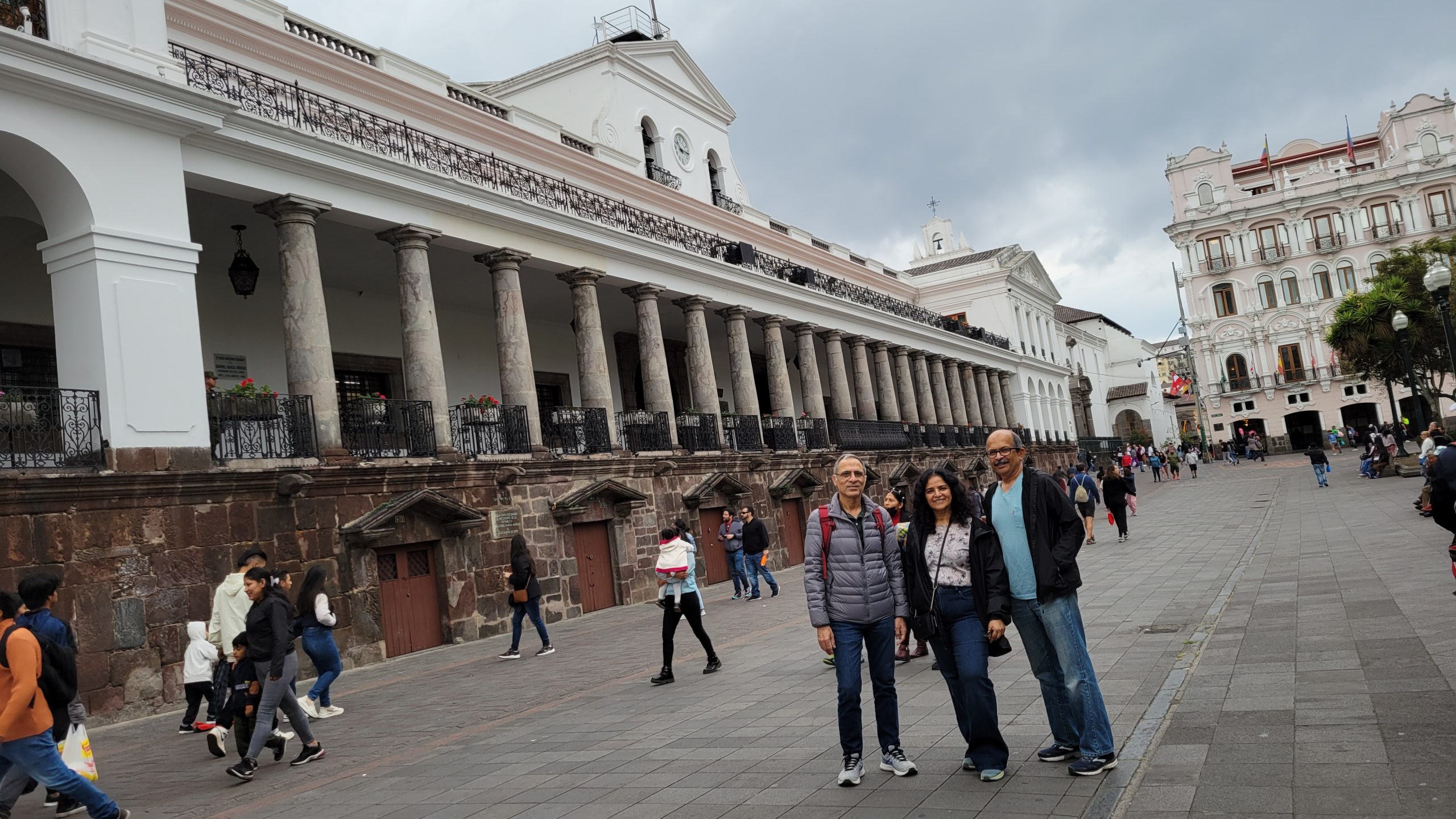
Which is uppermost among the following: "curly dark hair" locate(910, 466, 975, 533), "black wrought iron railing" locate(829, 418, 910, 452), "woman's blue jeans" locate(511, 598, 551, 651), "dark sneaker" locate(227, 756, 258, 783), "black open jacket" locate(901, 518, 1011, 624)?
"black wrought iron railing" locate(829, 418, 910, 452)

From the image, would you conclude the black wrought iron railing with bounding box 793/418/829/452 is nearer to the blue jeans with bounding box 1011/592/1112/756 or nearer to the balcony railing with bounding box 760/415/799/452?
the balcony railing with bounding box 760/415/799/452

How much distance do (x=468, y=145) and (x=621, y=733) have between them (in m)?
15.8

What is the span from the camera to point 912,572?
5203 millimetres

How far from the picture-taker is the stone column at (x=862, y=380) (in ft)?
104

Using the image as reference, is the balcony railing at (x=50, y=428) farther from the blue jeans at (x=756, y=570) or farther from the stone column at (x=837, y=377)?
the stone column at (x=837, y=377)

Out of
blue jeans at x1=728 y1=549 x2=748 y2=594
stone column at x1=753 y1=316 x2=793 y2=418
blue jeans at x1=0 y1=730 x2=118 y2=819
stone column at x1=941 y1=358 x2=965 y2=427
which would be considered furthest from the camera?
stone column at x1=941 y1=358 x2=965 y2=427

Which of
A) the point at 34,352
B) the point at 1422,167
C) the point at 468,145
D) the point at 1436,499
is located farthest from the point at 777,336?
the point at 1422,167

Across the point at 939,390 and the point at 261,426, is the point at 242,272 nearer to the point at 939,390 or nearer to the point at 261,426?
the point at 261,426

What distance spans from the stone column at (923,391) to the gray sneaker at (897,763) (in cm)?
3120

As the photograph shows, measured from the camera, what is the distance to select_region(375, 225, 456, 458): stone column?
611 inches

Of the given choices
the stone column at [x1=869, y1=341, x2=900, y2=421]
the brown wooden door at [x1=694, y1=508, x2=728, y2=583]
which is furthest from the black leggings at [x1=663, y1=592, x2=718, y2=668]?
the stone column at [x1=869, y1=341, x2=900, y2=421]

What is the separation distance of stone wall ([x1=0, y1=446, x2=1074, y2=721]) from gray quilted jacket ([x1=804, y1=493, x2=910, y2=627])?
852 cm

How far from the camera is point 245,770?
6.90 metres

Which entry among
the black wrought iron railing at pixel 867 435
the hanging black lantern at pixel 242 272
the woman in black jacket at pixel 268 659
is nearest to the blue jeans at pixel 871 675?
the woman in black jacket at pixel 268 659
